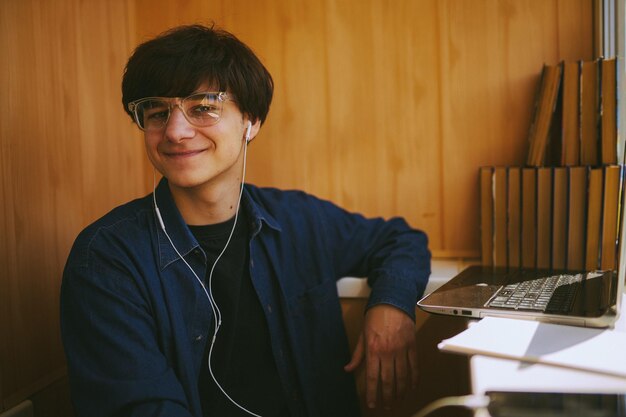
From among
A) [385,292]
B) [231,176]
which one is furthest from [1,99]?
[385,292]

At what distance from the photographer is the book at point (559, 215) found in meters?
1.46

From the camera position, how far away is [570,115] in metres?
1.49

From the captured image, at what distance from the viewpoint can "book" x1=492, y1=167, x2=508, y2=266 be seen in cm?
156

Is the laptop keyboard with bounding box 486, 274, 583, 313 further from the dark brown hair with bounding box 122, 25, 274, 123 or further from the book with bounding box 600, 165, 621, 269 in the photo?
the dark brown hair with bounding box 122, 25, 274, 123

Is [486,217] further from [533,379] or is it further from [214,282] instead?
[533,379]

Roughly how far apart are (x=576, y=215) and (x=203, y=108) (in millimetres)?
1026

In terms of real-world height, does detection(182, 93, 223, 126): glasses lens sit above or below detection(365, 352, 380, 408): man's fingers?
above

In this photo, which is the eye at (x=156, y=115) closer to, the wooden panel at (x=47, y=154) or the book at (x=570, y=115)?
the wooden panel at (x=47, y=154)

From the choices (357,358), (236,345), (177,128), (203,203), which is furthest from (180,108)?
(357,358)

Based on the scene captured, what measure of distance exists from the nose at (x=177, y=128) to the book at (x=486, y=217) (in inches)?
35.2

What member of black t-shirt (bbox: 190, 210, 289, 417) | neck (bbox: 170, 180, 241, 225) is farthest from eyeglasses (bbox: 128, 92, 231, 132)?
black t-shirt (bbox: 190, 210, 289, 417)

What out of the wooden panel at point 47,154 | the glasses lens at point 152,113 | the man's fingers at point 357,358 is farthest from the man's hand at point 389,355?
the wooden panel at point 47,154

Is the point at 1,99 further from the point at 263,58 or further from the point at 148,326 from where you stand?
the point at 263,58

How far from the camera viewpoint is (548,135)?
5.09ft
